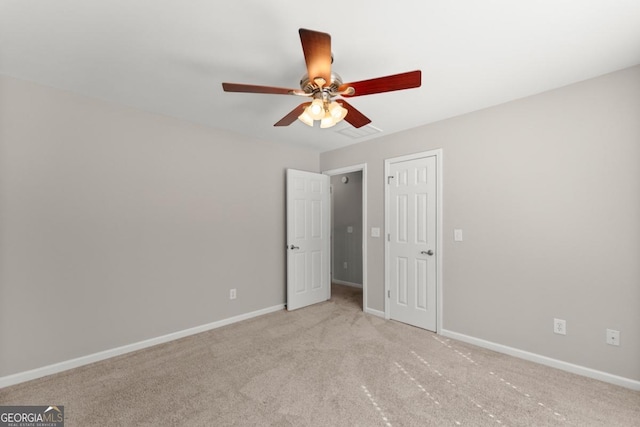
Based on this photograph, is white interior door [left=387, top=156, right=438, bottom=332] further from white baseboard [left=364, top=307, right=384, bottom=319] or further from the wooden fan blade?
the wooden fan blade

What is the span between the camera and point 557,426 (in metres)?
1.70

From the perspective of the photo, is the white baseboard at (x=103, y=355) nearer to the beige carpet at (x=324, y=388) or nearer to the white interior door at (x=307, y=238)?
the beige carpet at (x=324, y=388)

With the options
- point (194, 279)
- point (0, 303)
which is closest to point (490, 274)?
point (194, 279)

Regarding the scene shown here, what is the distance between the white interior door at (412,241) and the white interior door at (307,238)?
1131mm

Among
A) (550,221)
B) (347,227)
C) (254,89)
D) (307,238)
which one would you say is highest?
(254,89)

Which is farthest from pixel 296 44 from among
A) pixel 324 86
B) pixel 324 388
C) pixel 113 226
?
pixel 324 388

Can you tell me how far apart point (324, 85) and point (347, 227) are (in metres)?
4.08

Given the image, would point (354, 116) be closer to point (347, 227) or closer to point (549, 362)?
point (549, 362)

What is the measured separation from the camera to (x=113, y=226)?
102 inches

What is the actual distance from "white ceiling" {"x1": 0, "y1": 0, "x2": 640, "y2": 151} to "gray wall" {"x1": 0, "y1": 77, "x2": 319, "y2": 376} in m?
0.38

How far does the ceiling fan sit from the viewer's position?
1.41 metres

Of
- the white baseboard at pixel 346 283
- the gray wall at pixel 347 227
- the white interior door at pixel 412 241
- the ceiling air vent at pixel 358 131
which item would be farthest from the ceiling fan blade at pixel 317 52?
the white baseboard at pixel 346 283

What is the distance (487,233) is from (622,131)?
1245mm

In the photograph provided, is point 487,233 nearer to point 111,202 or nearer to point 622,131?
point 622,131
